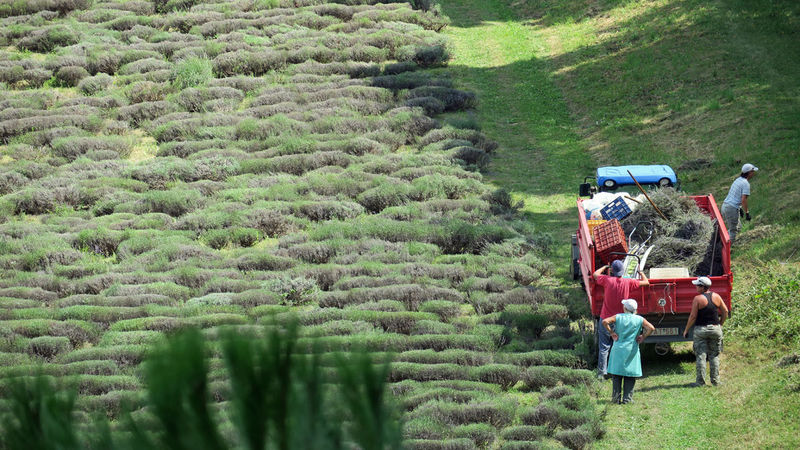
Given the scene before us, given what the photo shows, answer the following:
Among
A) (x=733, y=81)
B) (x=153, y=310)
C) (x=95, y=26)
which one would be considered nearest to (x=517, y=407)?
(x=153, y=310)

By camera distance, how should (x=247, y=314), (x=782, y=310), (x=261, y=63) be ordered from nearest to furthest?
1. (x=782, y=310)
2. (x=247, y=314)
3. (x=261, y=63)

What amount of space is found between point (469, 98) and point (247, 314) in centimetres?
1450

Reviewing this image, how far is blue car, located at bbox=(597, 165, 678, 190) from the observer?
594 inches

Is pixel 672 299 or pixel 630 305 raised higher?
pixel 630 305

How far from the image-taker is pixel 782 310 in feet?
39.2

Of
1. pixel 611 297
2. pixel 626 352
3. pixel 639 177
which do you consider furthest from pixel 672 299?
pixel 639 177

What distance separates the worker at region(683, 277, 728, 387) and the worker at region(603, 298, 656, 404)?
656mm

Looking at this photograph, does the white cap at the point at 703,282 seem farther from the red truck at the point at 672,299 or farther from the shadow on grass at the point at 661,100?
the shadow on grass at the point at 661,100

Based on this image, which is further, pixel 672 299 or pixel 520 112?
pixel 520 112

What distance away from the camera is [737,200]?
1467 centimetres

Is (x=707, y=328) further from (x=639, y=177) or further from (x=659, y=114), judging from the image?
(x=659, y=114)

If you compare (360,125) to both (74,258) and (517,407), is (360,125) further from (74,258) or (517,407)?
(517,407)

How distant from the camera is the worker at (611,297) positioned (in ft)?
36.7

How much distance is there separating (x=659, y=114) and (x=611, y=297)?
43.2 feet
